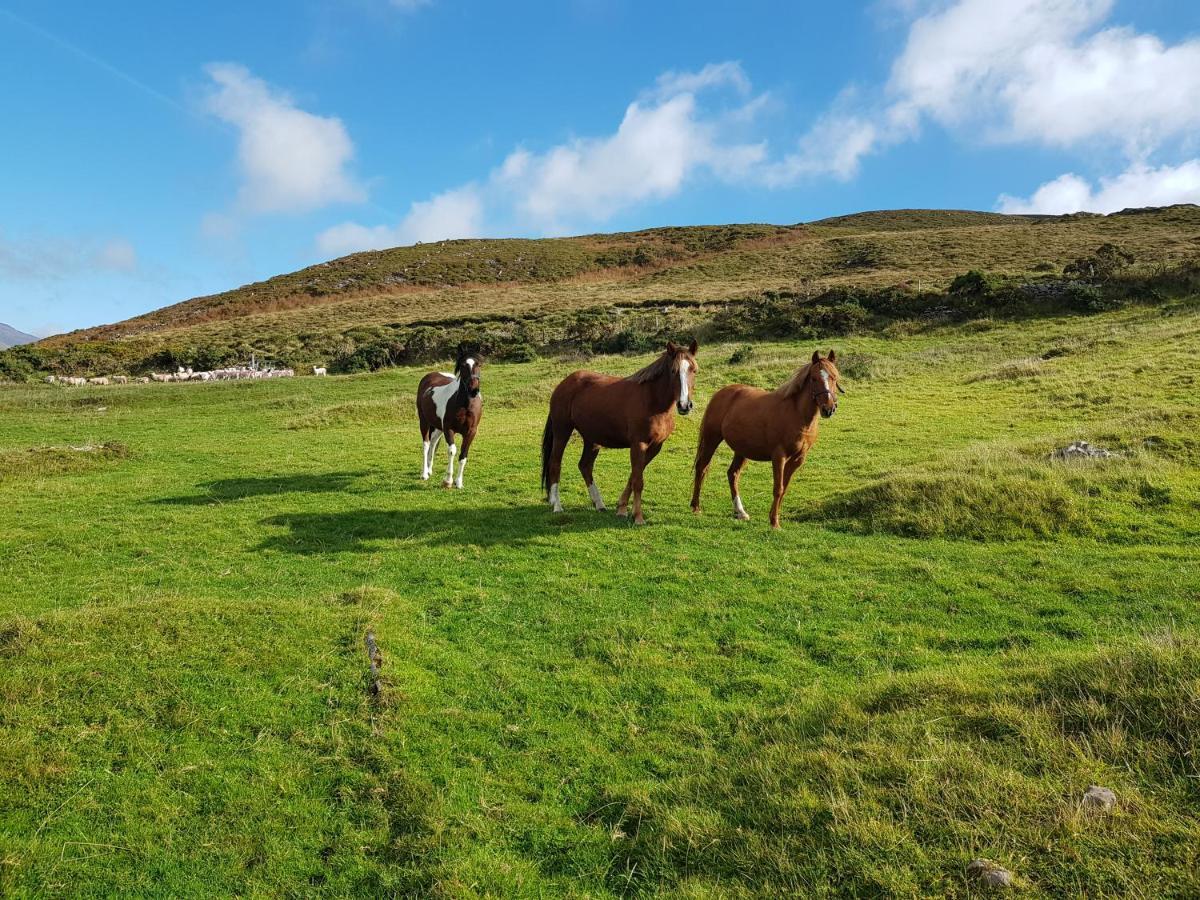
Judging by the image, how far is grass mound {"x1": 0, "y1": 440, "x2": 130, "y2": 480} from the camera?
14146 mm

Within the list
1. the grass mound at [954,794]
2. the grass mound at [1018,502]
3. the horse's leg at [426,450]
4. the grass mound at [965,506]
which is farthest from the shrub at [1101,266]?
the grass mound at [954,794]

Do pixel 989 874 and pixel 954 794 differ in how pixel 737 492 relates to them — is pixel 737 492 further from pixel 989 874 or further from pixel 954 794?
pixel 989 874

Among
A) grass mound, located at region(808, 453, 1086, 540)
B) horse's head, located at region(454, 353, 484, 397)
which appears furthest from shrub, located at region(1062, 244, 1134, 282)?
horse's head, located at region(454, 353, 484, 397)

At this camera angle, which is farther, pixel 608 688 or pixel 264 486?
pixel 264 486

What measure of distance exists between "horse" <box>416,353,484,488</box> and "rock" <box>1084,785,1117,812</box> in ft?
36.8

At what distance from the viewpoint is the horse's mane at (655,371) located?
10.2m

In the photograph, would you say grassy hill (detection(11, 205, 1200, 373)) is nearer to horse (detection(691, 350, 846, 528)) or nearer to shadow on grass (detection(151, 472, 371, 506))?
shadow on grass (detection(151, 472, 371, 506))

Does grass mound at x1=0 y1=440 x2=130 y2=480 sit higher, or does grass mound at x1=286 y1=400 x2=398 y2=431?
grass mound at x1=286 y1=400 x2=398 y2=431

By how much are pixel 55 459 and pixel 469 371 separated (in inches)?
391

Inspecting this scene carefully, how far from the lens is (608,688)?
18.1 feet

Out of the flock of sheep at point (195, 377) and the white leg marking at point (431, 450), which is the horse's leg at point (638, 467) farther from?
the flock of sheep at point (195, 377)

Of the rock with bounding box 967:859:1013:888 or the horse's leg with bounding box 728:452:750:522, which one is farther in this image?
the horse's leg with bounding box 728:452:750:522

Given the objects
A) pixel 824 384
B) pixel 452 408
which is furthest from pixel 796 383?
pixel 452 408

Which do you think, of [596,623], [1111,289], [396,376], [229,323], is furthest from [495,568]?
[229,323]
